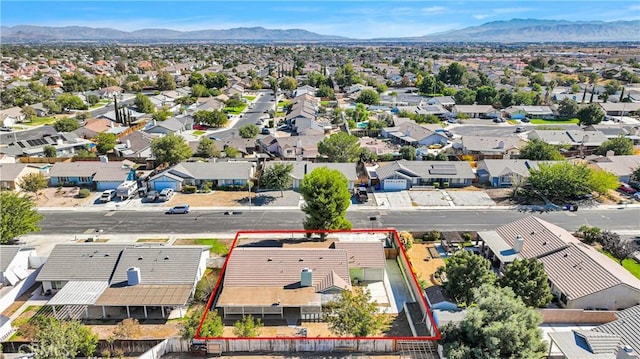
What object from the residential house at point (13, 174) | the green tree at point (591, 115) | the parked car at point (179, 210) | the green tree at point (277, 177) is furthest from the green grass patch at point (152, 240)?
the green tree at point (591, 115)

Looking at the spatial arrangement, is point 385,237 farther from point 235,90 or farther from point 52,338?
point 235,90

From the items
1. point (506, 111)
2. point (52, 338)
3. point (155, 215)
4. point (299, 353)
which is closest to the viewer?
point (52, 338)

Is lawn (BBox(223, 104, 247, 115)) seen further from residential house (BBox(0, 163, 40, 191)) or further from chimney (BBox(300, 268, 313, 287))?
chimney (BBox(300, 268, 313, 287))

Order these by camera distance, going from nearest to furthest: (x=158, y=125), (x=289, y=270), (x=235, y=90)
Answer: (x=289, y=270) < (x=158, y=125) < (x=235, y=90)

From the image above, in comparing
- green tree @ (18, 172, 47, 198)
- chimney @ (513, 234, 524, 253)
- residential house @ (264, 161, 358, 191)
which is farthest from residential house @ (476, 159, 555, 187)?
green tree @ (18, 172, 47, 198)

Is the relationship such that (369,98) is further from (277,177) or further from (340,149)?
(277,177)

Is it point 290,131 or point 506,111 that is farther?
point 506,111

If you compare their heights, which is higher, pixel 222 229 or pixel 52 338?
pixel 52 338

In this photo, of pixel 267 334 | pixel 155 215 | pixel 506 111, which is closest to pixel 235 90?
pixel 506 111
